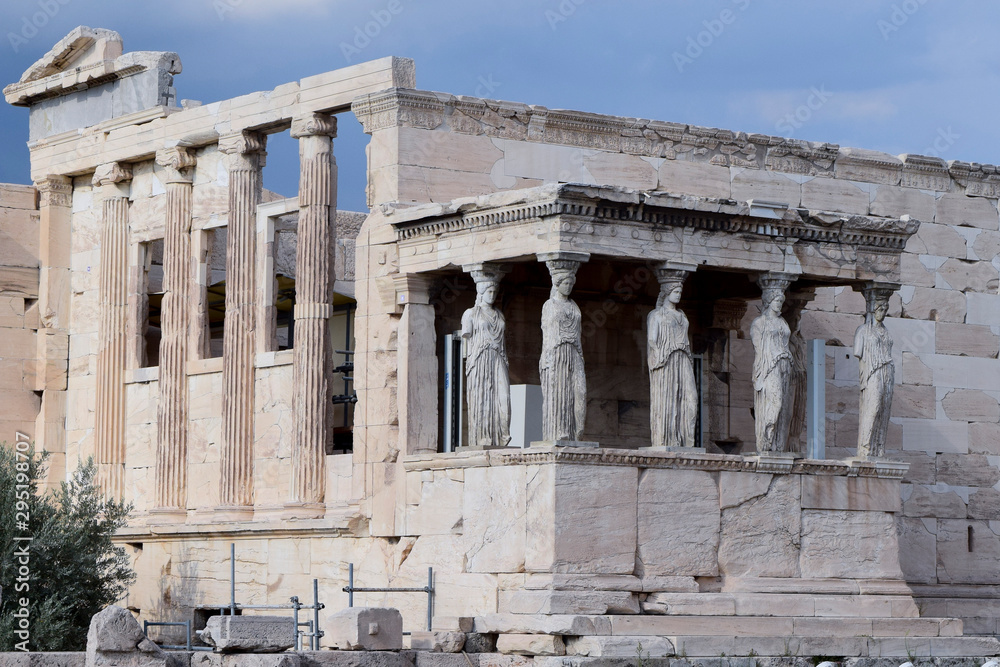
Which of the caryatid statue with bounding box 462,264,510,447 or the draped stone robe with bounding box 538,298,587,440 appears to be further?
the caryatid statue with bounding box 462,264,510,447

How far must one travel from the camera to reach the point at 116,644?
16.2 m

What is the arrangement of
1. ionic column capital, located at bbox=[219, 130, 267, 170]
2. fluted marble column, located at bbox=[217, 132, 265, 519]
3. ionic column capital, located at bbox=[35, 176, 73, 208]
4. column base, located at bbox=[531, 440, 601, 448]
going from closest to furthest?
column base, located at bbox=[531, 440, 601, 448], fluted marble column, located at bbox=[217, 132, 265, 519], ionic column capital, located at bbox=[219, 130, 267, 170], ionic column capital, located at bbox=[35, 176, 73, 208]

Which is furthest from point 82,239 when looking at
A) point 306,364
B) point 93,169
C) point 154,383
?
point 306,364

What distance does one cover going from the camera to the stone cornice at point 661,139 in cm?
2031

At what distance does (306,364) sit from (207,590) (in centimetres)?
281

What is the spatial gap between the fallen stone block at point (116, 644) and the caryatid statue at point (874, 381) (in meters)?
7.23

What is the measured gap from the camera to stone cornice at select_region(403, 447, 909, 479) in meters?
17.9

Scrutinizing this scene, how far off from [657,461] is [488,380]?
1.68 m

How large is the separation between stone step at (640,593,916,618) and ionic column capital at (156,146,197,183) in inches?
332

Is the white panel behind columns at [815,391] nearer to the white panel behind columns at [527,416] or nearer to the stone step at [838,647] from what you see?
the stone step at [838,647]

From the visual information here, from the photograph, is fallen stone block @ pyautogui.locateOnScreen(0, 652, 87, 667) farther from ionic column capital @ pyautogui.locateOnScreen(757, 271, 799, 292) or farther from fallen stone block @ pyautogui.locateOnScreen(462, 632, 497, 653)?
ionic column capital @ pyautogui.locateOnScreen(757, 271, 799, 292)

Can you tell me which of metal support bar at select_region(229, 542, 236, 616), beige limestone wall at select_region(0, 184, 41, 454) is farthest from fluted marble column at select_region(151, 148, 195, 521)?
beige limestone wall at select_region(0, 184, 41, 454)

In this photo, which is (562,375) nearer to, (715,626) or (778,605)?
(715,626)

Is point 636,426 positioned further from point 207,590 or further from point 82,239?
point 82,239
